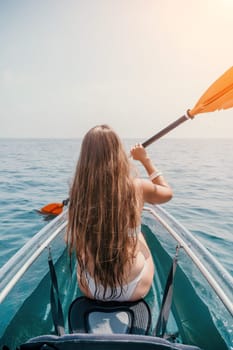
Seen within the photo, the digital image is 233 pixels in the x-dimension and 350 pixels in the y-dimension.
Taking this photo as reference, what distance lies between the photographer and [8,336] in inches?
65.5

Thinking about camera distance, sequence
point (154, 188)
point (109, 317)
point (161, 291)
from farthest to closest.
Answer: point (161, 291)
point (154, 188)
point (109, 317)

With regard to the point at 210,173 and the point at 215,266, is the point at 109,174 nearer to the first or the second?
the point at 215,266

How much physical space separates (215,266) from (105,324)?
0.79m

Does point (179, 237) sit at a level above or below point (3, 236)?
above

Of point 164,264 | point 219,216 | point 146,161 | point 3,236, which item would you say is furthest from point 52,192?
point 146,161

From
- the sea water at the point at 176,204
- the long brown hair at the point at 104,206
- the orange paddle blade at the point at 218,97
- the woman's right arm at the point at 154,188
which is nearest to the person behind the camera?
the long brown hair at the point at 104,206

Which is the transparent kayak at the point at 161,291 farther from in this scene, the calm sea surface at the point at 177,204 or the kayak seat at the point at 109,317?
the calm sea surface at the point at 177,204

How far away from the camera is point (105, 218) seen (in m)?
1.58

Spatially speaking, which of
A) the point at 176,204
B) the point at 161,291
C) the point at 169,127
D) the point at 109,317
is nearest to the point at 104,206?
the point at 109,317

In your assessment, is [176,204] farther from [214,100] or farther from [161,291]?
[161,291]

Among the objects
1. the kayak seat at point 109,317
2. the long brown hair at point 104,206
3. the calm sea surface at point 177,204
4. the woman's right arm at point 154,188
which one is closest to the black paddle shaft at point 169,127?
the woman's right arm at point 154,188

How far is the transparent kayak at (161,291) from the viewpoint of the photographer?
1634 millimetres

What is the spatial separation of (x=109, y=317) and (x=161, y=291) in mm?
906

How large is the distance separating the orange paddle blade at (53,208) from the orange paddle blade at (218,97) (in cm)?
282
